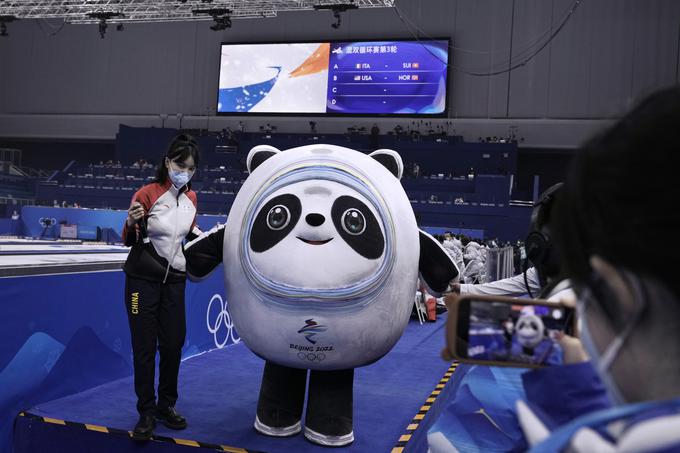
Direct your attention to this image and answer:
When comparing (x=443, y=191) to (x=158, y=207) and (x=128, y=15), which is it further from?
(x=158, y=207)

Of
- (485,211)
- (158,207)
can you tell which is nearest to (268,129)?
(485,211)

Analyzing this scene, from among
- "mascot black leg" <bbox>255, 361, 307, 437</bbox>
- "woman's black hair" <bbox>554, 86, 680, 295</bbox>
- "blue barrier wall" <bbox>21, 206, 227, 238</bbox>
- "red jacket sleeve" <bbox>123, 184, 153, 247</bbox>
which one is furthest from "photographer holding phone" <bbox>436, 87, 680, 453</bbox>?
"blue barrier wall" <bbox>21, 206, 227, 238</bbox>

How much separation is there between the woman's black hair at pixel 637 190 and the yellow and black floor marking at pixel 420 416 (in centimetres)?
269

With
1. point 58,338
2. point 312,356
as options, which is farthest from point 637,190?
point 58,338

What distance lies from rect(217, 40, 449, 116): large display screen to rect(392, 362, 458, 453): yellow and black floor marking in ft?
59.2

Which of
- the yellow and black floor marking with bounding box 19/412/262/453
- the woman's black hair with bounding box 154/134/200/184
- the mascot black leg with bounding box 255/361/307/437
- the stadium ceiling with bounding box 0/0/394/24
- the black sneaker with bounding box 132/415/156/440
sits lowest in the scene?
the yellow and black floor marking with bounding box 19/412/262/453

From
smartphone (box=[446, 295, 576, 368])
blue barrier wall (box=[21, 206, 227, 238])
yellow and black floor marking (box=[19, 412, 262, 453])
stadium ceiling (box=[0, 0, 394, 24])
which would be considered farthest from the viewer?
stadium ceiling (box=[0, 0, 394, 24])

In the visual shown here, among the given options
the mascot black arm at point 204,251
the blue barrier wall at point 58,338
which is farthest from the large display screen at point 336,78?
the mascot black arm at point 204,251

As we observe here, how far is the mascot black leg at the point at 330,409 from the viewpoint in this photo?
3281 mm

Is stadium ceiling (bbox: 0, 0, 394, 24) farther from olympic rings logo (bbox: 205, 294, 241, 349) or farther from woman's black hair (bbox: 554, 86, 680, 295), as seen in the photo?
woman's black hair (bbox: 554, 86, 680, 295)

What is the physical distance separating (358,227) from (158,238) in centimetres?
113

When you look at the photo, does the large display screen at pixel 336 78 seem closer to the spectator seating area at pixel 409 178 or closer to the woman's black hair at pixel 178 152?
the spectator seating area at pixel 409 178

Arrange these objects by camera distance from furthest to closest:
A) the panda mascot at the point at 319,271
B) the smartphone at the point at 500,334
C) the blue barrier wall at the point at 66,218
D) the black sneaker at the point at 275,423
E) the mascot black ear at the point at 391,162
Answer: the blue barrier wall at the point at 66,218 → the mascot black ear at the point at 391,162 → the black sneaker at the point at 275,423 → the panda mascot at the point at 319,271 → the smartphone at the point at 500,334

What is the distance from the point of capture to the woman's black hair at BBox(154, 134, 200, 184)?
3590 mm
